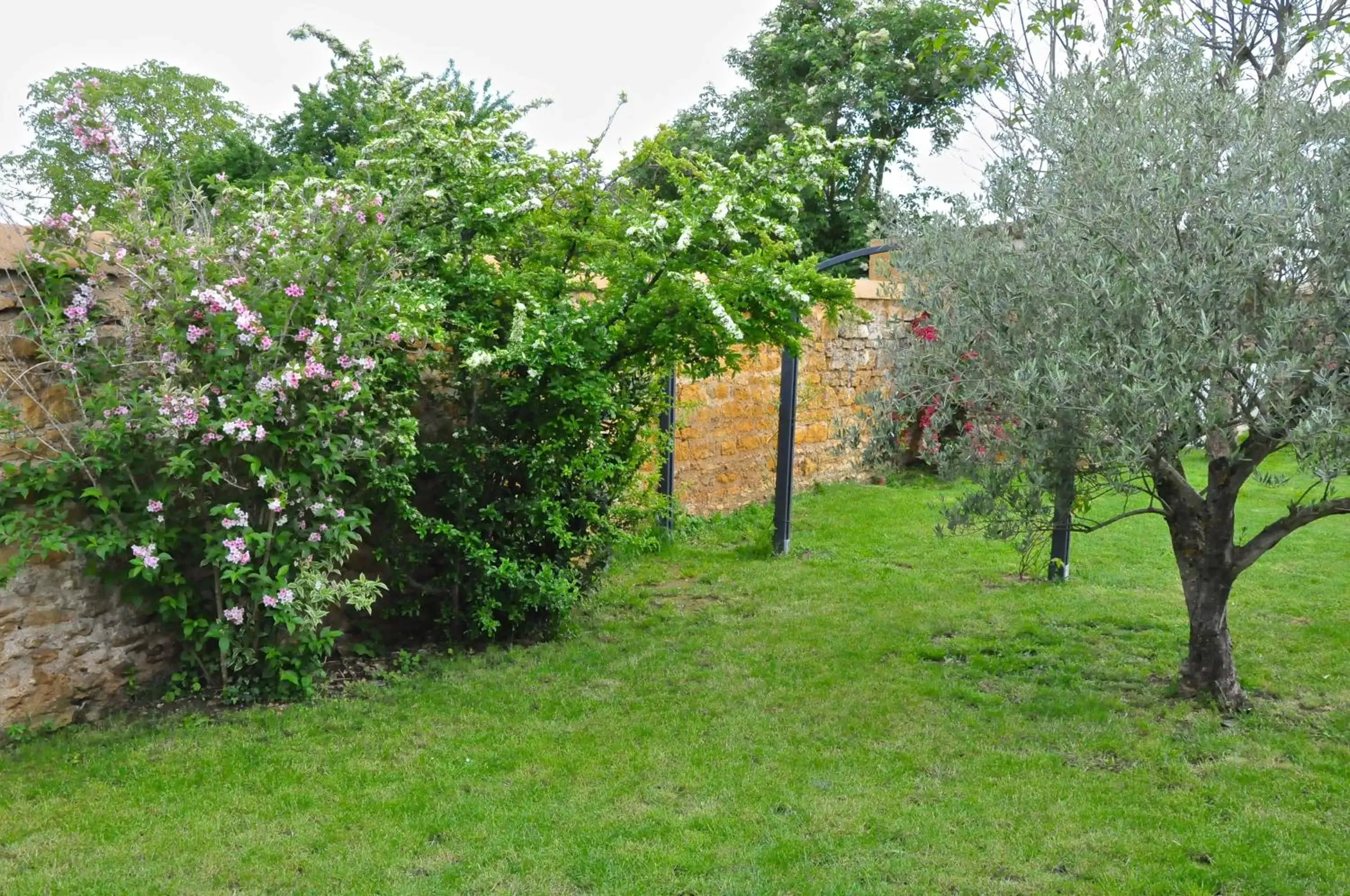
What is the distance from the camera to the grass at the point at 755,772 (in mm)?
3809

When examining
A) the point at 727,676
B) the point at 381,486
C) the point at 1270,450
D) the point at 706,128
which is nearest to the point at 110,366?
the point at 381,486

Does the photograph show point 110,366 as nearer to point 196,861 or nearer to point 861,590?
point 196,861

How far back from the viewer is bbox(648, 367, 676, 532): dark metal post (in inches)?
297

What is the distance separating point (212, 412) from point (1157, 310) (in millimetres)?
4050

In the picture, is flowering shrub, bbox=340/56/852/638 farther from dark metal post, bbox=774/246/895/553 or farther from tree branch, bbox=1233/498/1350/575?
tree branch, bbox=1233/498/1350/575

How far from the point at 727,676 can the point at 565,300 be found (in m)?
2.23

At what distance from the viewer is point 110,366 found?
4953 mm

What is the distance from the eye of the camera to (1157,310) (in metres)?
4.45

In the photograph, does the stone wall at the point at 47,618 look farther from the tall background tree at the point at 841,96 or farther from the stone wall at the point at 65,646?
the tall background tree at the point at 841,96

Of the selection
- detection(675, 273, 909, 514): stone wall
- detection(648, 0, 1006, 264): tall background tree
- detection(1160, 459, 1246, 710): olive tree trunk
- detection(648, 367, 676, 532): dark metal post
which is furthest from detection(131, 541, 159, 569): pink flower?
detection(648, 0, 1006, 264): tall background tree

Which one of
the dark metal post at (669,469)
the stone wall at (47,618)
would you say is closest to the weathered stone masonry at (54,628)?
the stone wall at (47,618)

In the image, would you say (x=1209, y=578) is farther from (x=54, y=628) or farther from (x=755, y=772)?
(x=54, y=628)

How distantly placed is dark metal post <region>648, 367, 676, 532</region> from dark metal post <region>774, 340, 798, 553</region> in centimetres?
83

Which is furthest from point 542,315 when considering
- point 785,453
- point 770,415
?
point 770,415
